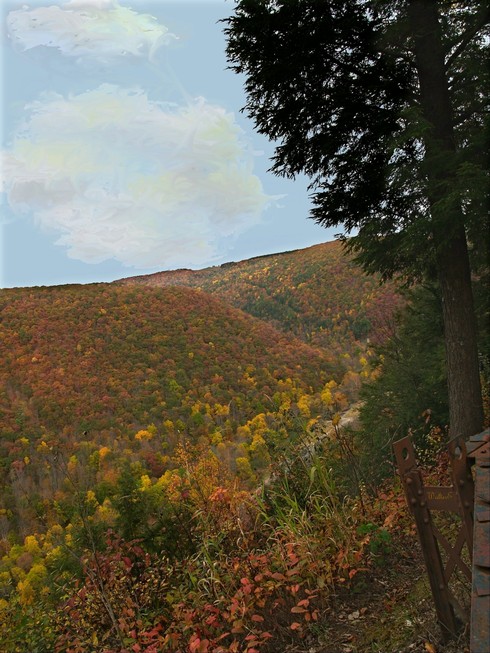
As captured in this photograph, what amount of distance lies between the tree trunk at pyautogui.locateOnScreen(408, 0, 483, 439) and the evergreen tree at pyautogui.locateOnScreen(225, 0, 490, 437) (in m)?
0.01

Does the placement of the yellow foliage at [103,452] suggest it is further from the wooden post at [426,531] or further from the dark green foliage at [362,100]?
the wooden post at [426,531]

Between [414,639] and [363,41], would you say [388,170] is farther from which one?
[414,639]

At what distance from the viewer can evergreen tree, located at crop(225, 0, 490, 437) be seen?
5965 millimetres

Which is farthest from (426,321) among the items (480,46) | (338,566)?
(338,566)

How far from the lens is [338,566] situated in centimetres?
373

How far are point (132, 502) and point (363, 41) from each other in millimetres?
6771

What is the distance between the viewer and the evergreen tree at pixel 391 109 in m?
5.96

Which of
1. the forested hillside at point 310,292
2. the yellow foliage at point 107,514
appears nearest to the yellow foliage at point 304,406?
the yellow foliage at point 107,514

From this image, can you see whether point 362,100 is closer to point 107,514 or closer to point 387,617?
point 387,617

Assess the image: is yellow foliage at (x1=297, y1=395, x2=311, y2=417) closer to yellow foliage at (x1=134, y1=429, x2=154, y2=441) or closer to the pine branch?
yellow foliage at (x1=134, y1=429, x2=154, y2=441)

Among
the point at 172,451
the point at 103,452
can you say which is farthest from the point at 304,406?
the point at 103,452

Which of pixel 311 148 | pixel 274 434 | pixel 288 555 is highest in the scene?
pixel 311 148

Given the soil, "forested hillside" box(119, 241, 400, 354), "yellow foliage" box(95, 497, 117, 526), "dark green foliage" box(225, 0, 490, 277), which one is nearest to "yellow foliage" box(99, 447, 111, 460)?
"yellow foliage" box(95, 497, 117, 526)

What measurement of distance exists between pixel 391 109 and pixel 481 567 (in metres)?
6.36
